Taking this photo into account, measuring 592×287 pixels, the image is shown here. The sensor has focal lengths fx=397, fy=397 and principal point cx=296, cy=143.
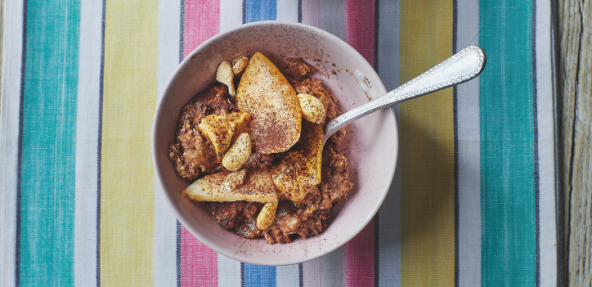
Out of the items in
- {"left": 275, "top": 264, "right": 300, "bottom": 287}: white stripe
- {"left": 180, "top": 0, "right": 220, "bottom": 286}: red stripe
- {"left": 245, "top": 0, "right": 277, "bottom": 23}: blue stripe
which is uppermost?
{"left": 245, "top": 0, "right": 277, "bottom": 23}: blue stripe

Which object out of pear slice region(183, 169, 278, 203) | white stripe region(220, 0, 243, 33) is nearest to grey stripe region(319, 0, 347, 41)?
white stripe region(220, 0, 243, 33)

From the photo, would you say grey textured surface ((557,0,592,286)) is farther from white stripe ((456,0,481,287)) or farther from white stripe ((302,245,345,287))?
white stripe ((302,245,345,287))

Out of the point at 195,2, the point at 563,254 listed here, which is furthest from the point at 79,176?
the point at 563,254

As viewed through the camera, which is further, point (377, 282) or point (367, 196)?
point (377, 282)

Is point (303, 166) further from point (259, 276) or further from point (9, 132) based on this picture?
point (9, 132)

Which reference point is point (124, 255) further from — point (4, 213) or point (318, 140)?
point (318, 140)

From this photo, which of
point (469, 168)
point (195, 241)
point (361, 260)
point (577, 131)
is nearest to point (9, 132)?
point (195, 241)

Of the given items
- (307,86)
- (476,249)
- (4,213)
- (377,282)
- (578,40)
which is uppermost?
(578,40)

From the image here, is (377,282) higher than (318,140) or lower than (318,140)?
lower
